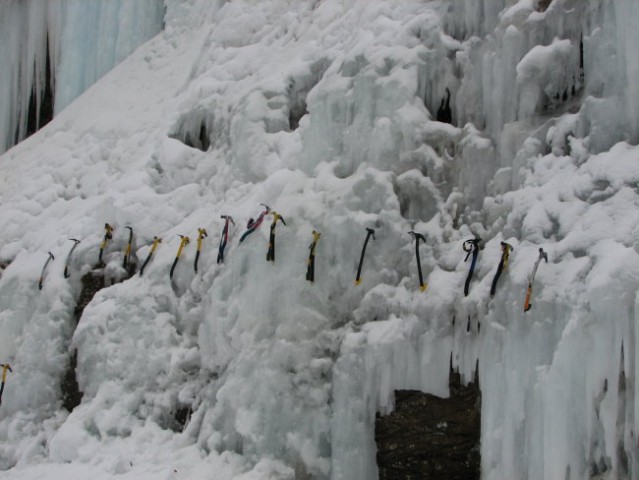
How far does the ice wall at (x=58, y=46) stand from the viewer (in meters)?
11.2

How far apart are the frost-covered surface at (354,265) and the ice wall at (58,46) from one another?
3.03 metres

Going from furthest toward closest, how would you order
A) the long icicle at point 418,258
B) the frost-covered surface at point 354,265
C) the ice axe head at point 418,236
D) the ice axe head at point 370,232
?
the ice axe head at point 370,232 < the ice axe head at point 418,236 < the long icicle at point 418,258 < the frost-covered surface at point 354,265

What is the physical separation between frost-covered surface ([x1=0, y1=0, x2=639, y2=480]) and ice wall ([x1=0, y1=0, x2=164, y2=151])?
3030 millimetres

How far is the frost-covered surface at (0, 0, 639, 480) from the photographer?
4809mm

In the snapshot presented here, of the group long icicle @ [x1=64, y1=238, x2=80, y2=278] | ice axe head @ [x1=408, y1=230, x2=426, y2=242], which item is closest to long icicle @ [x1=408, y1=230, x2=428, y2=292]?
ice axe head @ [x1=408, y1=230, x2=426, y2=242]

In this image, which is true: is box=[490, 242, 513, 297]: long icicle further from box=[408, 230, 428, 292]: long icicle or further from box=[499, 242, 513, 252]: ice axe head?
box=[408, 230, 428, 292]: long icicle

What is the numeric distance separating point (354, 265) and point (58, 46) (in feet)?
26.1

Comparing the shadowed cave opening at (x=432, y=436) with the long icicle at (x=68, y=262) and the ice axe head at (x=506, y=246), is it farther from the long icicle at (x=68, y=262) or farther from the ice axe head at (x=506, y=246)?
the long icicle at (x=68, y=262)

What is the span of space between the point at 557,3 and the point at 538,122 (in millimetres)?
958

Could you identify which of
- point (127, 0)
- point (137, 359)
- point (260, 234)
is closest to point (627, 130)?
point (260, 234)

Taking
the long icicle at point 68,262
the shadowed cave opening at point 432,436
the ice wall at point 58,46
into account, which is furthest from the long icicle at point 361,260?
the ice wall at point 58,46

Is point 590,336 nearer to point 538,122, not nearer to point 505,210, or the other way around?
point 505,210

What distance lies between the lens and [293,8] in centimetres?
888

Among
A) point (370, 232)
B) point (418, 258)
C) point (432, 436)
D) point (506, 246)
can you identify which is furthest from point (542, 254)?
point (432, 436)
